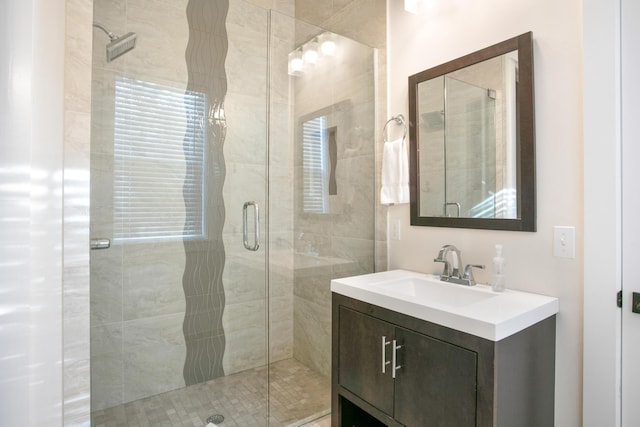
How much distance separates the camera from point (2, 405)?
0.49 metres

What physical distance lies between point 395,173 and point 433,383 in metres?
1.17

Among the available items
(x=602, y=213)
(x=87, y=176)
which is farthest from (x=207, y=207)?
(x=602, y=213)

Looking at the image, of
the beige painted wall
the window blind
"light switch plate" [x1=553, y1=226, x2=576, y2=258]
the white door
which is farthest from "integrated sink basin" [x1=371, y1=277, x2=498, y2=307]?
the window blind

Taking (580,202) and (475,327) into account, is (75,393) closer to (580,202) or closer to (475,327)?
(475,327)

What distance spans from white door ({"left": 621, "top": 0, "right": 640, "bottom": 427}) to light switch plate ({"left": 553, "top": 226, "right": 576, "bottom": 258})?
0.50ft

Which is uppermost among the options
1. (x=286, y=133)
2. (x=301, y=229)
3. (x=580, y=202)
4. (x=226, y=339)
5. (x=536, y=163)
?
(x=286, y=133)

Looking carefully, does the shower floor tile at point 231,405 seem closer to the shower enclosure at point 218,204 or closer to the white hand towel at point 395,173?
the shower enclosure at point 218,204

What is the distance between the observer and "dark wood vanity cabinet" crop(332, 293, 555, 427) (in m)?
1.07

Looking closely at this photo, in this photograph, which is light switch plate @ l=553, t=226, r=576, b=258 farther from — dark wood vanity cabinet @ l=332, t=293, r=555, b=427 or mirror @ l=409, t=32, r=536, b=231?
dark wood vanity cabinet @ l=332, t=293, r=555, b=427

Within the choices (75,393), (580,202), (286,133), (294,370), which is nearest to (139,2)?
(286,133)

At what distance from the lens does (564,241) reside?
1324 millimetres

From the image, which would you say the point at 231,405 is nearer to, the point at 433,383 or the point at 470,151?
the point at 433,383

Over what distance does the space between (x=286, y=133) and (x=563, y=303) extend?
1.77 metres

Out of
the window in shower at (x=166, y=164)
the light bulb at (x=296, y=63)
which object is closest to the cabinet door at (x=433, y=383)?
the window in shower at (x=166, y=164)
